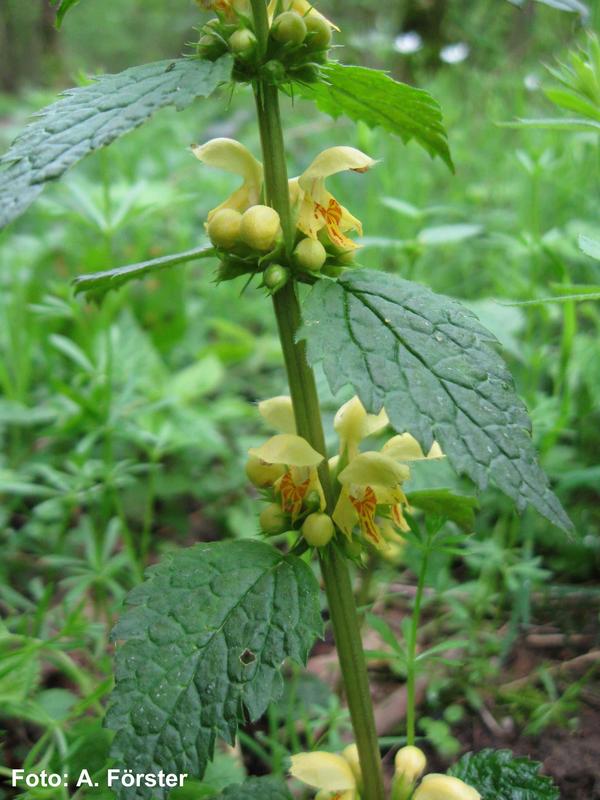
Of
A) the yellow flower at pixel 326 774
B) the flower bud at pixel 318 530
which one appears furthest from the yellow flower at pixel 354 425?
the yellow flower at pixel 326 774

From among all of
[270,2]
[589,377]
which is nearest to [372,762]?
[270,2]

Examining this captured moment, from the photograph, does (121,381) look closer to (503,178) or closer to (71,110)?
(71,110)

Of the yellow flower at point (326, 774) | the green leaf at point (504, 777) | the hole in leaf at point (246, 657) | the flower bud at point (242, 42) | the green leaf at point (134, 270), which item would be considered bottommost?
the green leaf at point (504, 777)

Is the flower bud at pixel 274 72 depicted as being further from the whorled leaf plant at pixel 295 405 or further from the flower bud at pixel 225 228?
the flower bud at pixel 225 228

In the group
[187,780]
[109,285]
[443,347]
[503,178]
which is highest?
[503,178]

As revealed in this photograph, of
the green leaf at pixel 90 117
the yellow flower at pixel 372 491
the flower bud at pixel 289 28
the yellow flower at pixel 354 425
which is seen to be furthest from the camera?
the yellow flower at pixel 354 425

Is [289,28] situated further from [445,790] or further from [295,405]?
[445,790]

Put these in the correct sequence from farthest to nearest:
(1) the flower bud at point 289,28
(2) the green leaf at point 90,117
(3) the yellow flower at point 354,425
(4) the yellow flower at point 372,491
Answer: (3) the yellow flower at point 354,425 < (4) the yellow flower at point 372,491 < (1) the flower bud at point 289,28 < (2) the green leaf at point 90,117
